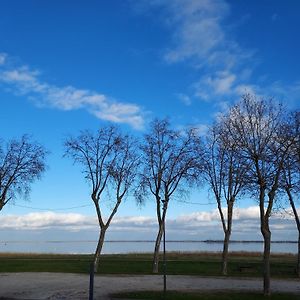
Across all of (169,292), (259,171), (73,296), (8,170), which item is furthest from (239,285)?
(8,170)

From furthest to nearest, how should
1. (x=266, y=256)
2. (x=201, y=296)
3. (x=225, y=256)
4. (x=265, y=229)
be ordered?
(x=225, y=256), (x=265, y=229), (x=266, y=256), (x=201, y=296)

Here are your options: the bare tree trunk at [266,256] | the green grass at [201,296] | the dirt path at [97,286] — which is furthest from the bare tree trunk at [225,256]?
the bare tree trunk at [266,256]

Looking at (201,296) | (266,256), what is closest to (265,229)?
(266,256)

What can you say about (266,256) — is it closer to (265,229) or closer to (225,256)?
(265,229)

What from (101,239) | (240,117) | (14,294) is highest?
(240,117)

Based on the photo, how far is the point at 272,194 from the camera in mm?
22406

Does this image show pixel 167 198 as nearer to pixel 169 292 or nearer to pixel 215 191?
pixel 215 191

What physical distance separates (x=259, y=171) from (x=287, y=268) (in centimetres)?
2082

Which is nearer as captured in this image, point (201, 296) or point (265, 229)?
point (201, 296)

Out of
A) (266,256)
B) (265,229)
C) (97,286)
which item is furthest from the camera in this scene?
(97,286)

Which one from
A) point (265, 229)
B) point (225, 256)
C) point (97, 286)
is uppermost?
point (265, 229)

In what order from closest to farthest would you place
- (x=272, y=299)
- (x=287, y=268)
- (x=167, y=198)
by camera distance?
(x=272, y=299) → (x=167, y=198) → (x=287, y=268)

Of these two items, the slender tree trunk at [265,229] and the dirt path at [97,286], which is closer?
the slender tree trunk at [265,229]

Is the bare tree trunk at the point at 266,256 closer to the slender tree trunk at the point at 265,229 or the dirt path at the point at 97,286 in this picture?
the slender tree trunk at the point at 265,229
